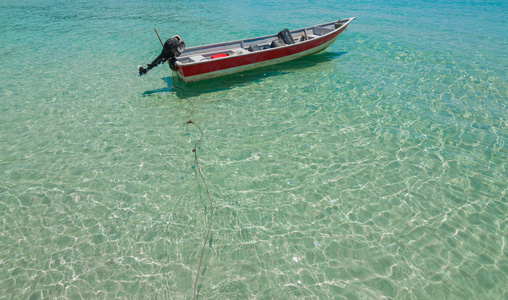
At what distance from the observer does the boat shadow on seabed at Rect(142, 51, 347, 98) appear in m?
11.6

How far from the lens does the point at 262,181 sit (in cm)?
665

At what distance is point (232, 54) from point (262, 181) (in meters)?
8.25

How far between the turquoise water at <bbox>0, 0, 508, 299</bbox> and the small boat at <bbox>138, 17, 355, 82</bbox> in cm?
67

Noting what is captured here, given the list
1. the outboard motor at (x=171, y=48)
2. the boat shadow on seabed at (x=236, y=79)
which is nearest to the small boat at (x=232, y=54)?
the outboard motor at (x=171, y=48)

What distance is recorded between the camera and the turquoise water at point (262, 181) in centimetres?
470

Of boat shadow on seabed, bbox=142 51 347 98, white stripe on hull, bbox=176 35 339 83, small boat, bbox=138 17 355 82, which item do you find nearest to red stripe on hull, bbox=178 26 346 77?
small boat, bbox=138 17 355 82

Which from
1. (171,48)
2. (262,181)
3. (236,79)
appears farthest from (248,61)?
(262,181)

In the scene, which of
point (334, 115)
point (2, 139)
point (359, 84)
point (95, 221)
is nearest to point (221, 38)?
point (359, 84)

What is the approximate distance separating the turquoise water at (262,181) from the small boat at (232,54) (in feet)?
2.21

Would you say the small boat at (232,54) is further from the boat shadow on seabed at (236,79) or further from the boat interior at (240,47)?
the boat shadow on seabed at (236,79)

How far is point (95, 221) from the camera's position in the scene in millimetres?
5680

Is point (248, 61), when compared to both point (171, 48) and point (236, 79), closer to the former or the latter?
point (236, 79)

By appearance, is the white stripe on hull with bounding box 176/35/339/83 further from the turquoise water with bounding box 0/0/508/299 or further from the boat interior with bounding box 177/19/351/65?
the boat interior with bounding box 177/19/351/65

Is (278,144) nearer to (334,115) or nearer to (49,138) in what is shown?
(334,115)
